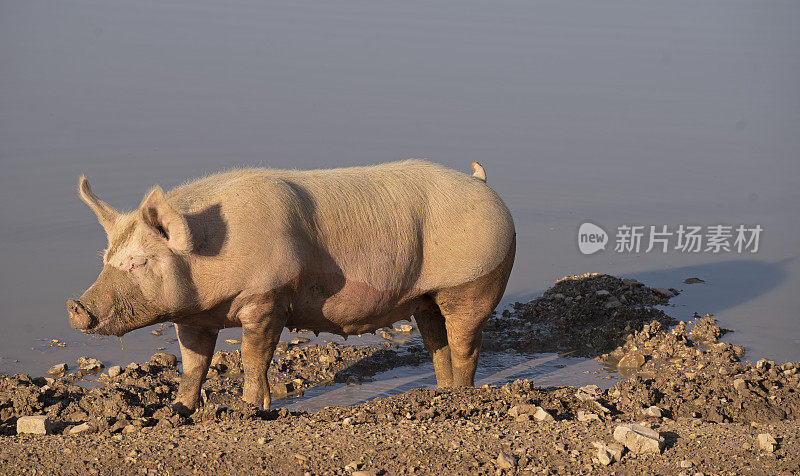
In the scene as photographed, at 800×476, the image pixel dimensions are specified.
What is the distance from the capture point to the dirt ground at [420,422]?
598cm

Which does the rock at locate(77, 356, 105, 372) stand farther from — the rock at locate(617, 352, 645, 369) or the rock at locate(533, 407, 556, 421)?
the rock at locate(617, 352, 645, 369)

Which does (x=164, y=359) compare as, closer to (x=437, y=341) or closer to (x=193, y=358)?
(x=193, y=358)

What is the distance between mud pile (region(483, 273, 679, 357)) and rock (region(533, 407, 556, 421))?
2.95m

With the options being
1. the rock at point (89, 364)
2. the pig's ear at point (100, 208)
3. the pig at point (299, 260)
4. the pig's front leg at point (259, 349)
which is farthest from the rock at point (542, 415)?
the rock at point (89, 364)

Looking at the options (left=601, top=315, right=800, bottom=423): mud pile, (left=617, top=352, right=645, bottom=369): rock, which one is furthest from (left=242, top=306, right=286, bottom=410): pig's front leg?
(left=617, top=352, right=645, bottom=369): rock

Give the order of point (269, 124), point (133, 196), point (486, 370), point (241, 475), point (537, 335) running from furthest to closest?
1. point (269, 124)
2. point (133, 196)
3. point (537, 335)
4. point (486, 370)
5. point (241, 475)

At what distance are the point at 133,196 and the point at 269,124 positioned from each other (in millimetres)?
3906

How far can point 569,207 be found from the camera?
46.6ft

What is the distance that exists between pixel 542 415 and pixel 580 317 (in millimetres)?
3721

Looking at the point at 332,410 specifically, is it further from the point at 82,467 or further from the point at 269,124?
the point at 269,124

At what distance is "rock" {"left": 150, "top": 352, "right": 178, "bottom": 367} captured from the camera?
8961 mm

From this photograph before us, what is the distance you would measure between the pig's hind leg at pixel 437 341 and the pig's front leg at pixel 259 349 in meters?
1.65

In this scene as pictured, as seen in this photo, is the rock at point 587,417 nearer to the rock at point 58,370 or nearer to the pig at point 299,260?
the pig at point 299,260

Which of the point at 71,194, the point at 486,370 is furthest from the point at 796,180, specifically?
the point at 71,194
